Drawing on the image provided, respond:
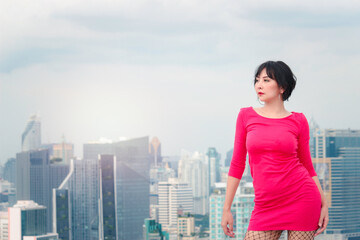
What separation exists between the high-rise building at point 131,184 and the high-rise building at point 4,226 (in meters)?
2.99

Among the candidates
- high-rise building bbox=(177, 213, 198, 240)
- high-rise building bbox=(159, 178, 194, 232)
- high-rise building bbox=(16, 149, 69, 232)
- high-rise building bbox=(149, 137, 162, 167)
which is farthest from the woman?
high-rise building bbox=(16, 149, 69, 232)

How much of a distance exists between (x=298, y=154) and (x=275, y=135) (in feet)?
0.29

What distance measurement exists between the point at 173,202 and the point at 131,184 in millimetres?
2070

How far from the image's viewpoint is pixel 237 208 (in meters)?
12.4

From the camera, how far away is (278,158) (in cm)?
100

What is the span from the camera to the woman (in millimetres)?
994

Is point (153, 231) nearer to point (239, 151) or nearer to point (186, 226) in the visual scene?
point (186, 226)

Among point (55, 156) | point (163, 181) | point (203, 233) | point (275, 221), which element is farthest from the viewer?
point (55, 156)

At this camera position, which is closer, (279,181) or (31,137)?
(279,181)

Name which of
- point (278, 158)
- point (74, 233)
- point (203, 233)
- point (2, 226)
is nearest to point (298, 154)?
point (278, 158)

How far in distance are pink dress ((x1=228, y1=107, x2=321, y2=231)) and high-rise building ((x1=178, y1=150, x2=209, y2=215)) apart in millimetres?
14290

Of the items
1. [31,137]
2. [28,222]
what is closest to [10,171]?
[31,137]

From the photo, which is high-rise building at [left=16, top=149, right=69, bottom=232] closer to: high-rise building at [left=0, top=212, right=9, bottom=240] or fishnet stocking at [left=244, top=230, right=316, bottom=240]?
high-rise building at [left=0, top=212, right=9, bottom=240]

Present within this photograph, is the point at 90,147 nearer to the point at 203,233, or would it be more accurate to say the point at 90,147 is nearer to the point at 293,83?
the point at 203,233
